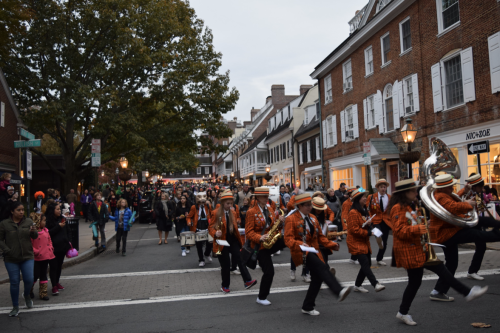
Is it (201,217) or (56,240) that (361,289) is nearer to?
(201,217)

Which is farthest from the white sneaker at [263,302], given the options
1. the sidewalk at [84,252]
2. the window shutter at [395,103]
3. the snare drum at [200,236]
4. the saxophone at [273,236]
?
the window shutter at [395,103]

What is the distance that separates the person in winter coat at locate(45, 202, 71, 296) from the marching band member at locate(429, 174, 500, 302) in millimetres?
6391

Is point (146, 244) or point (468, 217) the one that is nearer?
point (468, 217)

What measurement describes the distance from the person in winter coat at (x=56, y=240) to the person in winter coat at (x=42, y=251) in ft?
1.07

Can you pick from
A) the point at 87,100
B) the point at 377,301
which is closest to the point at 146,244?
the point at 87,100

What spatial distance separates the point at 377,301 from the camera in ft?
20.4

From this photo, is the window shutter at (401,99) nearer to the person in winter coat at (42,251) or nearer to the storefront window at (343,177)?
the storefront window at (343,177)

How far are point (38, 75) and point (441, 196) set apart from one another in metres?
20.5

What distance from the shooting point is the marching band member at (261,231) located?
612 cm

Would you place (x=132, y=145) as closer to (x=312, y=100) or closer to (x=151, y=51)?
(x=151, y=51)

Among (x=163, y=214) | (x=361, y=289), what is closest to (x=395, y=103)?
(x=163, y=214)

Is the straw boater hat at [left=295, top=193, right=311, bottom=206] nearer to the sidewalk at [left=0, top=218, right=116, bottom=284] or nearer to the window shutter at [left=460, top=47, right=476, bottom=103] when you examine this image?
the sidewalk at [left=0, top=218, right=116, bottom=284]

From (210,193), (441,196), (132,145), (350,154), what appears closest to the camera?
(441,196)

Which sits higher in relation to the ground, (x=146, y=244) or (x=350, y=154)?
(x=350, y=154)
